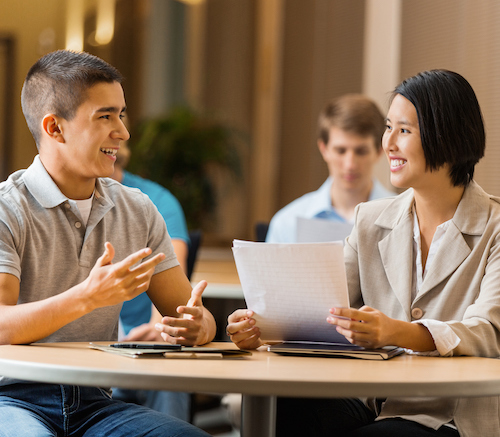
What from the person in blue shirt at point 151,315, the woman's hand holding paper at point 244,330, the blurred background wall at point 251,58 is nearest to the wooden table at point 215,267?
the blurred background wall at point 251,58

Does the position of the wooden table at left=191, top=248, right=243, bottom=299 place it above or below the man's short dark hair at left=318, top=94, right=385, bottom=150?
below

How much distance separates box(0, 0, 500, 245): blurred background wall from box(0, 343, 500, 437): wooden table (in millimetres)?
3090

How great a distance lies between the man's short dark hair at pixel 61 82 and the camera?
1561mm

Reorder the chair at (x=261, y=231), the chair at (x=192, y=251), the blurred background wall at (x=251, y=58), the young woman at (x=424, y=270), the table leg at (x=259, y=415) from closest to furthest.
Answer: the table leg at (x=259, y=415), the young woman at (x=424, y=270), the chair at (x=192, y=251), the chair at (x=261, y=231), the blurred background wall at (x=251, y=58)

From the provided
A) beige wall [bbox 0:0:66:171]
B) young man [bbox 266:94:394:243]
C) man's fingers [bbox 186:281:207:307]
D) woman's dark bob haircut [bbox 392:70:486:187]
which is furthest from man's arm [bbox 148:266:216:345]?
beige wall [bbox 0:0:66:171]

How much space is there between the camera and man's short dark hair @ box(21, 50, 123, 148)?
1.56m

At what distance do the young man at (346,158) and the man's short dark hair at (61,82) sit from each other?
1.47 metres

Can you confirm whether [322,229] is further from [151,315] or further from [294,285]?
[294,285]

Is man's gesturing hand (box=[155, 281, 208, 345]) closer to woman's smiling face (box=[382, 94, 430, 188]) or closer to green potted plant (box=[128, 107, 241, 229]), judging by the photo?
woman's smiling face (box=[382, 94, 430, 188])

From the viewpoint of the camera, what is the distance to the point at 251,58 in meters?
5.64

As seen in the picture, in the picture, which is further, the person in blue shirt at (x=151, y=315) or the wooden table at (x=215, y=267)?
the wooden table at (x=215, y=267)

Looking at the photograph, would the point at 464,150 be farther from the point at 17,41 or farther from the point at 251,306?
the point at 17,41

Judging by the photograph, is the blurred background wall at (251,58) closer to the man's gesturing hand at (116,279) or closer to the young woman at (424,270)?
the young woman at (424,270)

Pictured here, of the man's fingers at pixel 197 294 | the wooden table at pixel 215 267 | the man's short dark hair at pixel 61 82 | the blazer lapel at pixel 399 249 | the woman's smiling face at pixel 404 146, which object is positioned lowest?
the wooden table at pixel 215 267
